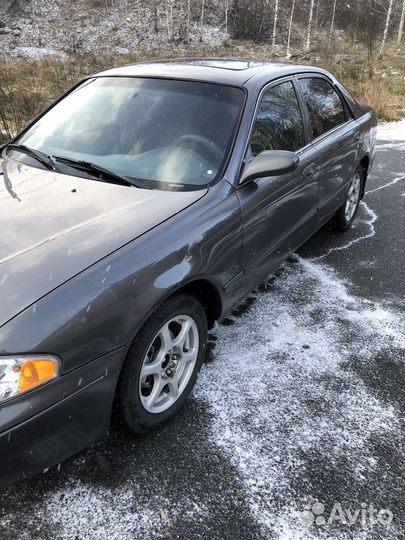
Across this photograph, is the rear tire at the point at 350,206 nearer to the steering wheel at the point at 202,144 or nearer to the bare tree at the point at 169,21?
the steering wheel at the point at 202,144

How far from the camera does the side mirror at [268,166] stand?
236cm

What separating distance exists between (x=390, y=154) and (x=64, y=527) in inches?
309

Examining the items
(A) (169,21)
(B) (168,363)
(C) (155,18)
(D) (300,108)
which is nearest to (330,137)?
(D) (300,108)

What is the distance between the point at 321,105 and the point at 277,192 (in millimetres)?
1330

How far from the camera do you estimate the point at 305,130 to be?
10.6ft

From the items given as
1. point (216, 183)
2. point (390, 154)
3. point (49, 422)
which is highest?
point (216, 183)

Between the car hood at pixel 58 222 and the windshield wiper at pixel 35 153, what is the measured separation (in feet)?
0.19

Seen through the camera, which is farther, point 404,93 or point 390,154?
point 404,93

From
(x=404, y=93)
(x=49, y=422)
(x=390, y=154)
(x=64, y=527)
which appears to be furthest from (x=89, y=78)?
(x=404, y=93)

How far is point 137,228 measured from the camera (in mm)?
1957

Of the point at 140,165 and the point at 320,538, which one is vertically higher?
the point at 140,165

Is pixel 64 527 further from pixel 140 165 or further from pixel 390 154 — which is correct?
pixel 390 154

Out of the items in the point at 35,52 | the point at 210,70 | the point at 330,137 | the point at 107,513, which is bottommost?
the point at 35,52

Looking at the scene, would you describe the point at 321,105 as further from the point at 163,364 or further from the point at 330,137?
the point at 163,364
